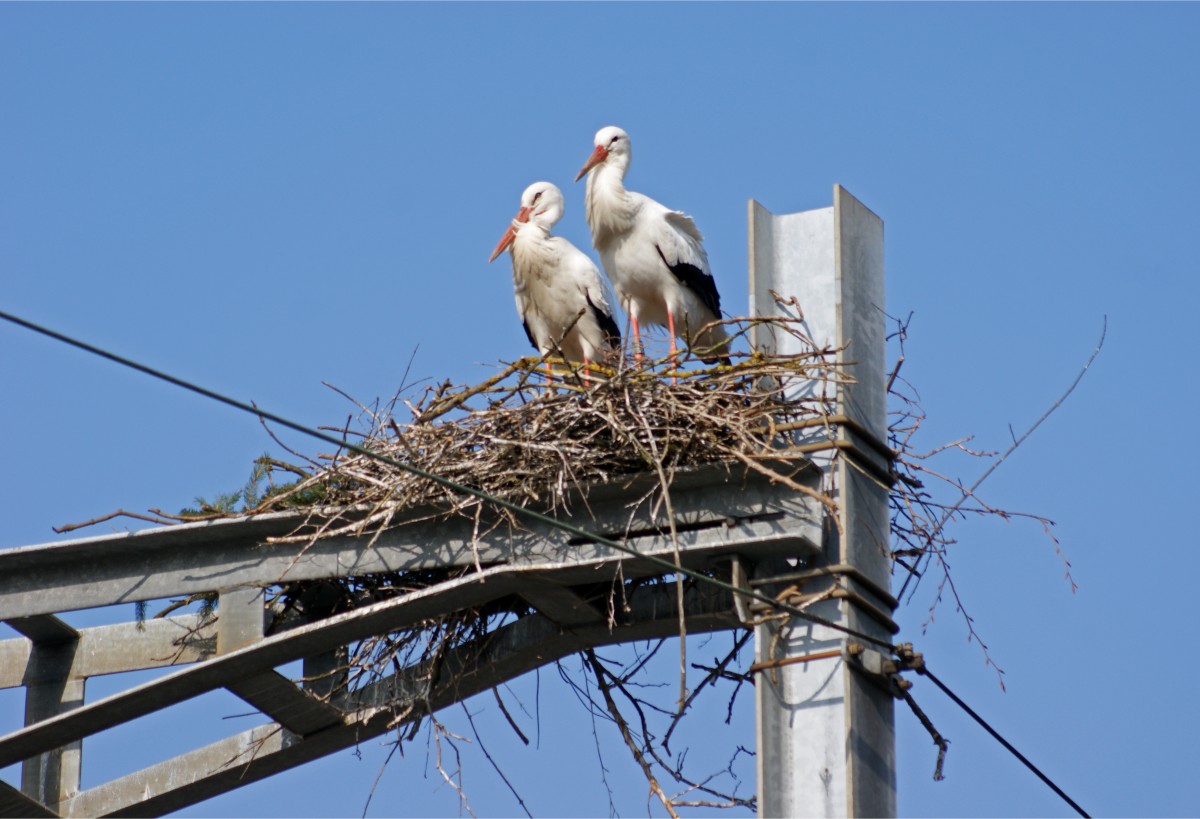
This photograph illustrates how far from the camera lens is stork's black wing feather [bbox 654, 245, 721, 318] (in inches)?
414

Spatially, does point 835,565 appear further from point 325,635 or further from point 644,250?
point 644,250

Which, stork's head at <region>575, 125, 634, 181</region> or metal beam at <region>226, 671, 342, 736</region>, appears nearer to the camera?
metal beam at <region>226, 671, 342, 736</region>

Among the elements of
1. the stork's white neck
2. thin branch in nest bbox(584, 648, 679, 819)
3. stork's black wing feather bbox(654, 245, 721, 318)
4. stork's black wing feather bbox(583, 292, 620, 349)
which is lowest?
thin branch in nest bbox(584, 648, 679, 819)

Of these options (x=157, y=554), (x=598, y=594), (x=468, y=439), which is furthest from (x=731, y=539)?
(x=157, y=554)

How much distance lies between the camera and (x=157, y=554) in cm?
739

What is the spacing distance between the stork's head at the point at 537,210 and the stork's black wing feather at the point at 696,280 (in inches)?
30.4

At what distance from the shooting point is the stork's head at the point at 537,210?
10.9 meters

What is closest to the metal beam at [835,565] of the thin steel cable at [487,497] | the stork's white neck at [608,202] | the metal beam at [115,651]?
the thin steel cable at [487,497]

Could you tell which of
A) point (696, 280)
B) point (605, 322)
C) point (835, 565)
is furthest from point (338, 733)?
point (696, 280)

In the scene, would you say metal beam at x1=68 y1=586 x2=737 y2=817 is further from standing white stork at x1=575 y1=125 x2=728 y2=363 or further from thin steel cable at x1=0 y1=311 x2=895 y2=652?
standing white stork at x1=575 y1=125 x2=728 y2=363

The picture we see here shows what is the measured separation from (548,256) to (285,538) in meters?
3.91

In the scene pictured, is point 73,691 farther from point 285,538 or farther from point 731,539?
point 731,539

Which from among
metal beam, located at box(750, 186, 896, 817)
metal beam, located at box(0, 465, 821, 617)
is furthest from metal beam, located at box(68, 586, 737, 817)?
metal beam, located at box(750, 186, 896, 817)

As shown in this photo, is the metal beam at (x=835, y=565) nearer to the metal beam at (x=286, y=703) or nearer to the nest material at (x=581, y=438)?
the nest material at (x=581, y=438)
